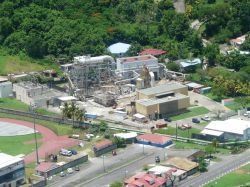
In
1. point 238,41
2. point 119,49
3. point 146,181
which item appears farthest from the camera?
point 238,41

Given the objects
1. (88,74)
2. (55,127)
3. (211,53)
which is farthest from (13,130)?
(211,53)

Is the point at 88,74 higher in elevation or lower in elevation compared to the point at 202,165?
higher

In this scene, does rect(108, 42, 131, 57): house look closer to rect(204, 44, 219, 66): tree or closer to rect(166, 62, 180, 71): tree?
rect(166, 62, 180, 71): tree

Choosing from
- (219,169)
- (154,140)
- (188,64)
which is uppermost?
(188,64)

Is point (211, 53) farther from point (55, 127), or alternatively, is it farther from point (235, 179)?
point (235, 179)

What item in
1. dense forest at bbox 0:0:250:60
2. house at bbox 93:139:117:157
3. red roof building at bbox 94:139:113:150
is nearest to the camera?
house at bbox 93:139:117:157

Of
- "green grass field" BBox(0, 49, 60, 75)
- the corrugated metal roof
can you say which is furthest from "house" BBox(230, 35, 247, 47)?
"green grass field" BBox(0, 49, 60, 75)
